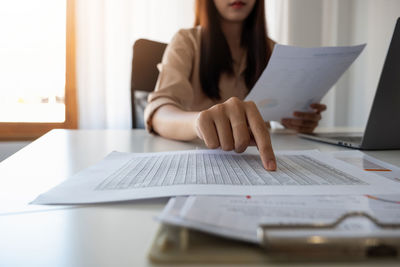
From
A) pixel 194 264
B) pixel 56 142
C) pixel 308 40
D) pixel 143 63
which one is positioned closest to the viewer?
pixel 194 264

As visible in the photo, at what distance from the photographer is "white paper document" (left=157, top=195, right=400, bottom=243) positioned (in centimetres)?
16

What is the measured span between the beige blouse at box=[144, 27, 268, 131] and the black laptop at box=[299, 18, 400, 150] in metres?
0.52

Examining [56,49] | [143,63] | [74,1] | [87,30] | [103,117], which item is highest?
[74,1]

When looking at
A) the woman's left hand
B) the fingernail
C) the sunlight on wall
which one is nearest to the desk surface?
the fingernail

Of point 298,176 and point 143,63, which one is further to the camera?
point 143,63

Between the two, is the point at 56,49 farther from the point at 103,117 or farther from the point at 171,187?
the point at 171,187

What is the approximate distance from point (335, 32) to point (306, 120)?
5.26ft

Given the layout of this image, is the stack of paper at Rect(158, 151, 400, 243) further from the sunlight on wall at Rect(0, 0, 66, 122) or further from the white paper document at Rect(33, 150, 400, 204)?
the sunlight on wall at Rect(0, 0, 66, 122)

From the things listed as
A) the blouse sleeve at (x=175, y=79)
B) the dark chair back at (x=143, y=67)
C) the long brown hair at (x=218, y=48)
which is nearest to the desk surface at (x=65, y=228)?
the blouse sleeve at (x=175, y=79)

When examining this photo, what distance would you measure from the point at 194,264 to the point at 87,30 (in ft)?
6.38

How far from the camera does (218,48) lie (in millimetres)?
1101

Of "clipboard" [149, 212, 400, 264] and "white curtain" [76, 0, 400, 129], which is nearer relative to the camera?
"clipboard" [149, 212, 400, 264]

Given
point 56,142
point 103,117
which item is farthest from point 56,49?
point 56,142

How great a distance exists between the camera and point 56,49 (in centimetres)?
182
